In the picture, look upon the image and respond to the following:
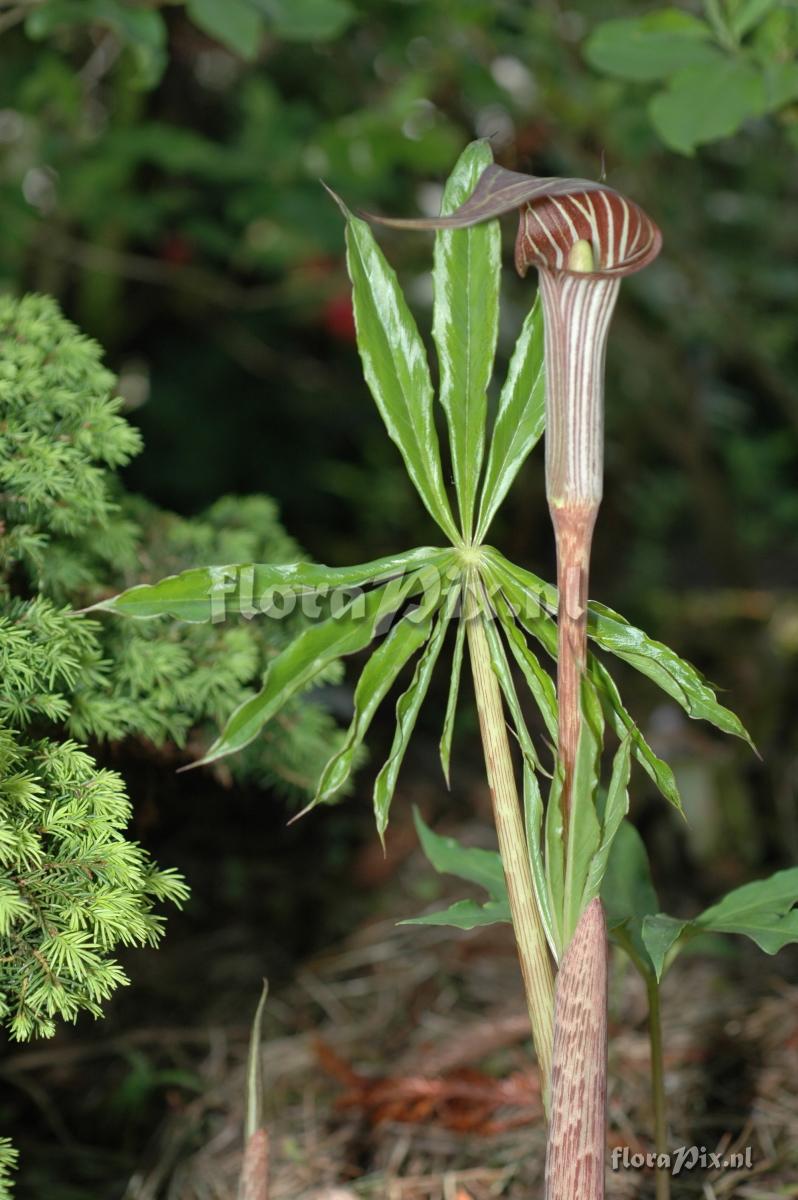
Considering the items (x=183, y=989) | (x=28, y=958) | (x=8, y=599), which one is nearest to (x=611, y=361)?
(x=183, y=989)

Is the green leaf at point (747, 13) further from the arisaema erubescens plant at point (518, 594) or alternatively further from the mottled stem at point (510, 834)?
the mottled stem at point (510, 834)

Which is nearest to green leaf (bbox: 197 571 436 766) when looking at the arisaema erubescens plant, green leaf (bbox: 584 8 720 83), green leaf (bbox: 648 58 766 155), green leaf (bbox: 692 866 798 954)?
the arisaema erubescens plant

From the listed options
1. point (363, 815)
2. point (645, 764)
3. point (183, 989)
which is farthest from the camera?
point (363, 815)

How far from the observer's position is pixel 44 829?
2.22 ft

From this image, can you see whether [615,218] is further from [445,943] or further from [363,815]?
[363,815]

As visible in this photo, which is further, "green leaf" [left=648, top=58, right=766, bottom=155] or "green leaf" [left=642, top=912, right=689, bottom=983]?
"green leaf" [left=648, top=58, right=766, bottom=155]

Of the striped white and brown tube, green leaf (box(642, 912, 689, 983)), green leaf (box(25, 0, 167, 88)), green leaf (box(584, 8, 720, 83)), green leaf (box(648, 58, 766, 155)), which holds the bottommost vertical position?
green leaf (box(642, 912, 689, 983))

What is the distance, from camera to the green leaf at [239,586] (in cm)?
65

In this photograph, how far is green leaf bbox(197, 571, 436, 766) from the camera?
613 mm

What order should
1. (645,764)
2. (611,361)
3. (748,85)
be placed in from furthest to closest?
(611,361) → (748,85) → (645,764)

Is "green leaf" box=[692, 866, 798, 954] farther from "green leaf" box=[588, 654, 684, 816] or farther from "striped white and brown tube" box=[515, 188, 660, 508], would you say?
"striped white and brown tube" box=[515, 188, 660, 508]

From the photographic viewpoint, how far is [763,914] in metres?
0.76

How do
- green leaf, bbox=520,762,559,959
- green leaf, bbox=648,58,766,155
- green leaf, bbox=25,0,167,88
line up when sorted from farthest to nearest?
green leaf, bbox=25,0,167,88 < green leaf, bbox=648,58,766,155 < green leaf, bbox=520,762,559,959

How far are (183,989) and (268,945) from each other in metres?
0.17
